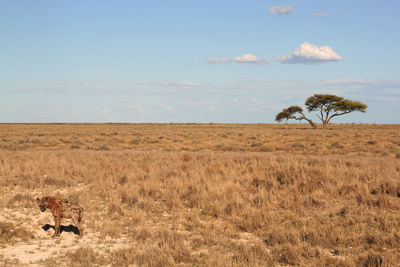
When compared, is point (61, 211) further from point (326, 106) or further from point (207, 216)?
point (326, 106)

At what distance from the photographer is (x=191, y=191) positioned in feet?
37.2

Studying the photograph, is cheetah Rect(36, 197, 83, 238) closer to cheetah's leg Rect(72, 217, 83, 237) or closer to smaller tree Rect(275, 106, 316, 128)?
cheetah's leg Rect(72, 217, 83, 237)

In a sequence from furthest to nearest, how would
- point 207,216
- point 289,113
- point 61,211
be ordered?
point 289,113 → point 207,216 → point 61,211

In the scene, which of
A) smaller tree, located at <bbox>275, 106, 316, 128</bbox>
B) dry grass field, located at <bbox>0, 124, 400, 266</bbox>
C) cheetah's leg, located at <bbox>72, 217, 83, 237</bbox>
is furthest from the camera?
smaller tree, located at <bbox>275, 106, 316, 128</bbox>

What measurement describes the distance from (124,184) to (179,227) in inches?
170

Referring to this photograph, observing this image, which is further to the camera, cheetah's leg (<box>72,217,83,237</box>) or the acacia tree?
the acacia tree

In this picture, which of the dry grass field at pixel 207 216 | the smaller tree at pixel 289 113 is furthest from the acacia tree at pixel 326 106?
the dry grass field at pixel 207 216

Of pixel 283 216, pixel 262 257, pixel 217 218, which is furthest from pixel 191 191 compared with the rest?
pixel 262 257

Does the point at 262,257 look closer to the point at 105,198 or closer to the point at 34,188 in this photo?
the point at 105,198

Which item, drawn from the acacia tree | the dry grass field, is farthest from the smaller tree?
the dry grass field

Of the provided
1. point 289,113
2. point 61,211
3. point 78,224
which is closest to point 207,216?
point 78,224

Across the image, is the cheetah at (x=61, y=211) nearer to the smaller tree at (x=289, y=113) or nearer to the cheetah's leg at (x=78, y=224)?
the cheetah's leg at (x=78, y=224)

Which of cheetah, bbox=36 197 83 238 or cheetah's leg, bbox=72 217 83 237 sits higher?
cheetah, bbox=36 197 83 238

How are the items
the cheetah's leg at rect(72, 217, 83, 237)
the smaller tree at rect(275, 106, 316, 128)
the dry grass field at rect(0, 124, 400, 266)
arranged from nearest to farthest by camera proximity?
the dry grass field at rect(0, 124, 400, 266) → the cheetah's leg at rect(72, 217, 83, 237) → the smaller tree at rect(275, 106, 316, 128)
